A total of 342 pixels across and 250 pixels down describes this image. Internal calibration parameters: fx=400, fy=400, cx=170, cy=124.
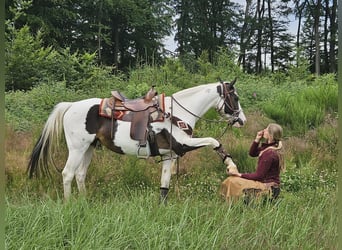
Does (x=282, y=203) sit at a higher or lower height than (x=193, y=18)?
lower

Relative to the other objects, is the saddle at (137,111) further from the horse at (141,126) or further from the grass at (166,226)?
the grass at (166,226)

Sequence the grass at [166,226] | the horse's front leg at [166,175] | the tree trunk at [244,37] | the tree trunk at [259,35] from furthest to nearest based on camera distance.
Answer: the tree trunk at [244,37], the tree trunk at [259,35], the horse's front leg at [166,175], the grass at [166,226]

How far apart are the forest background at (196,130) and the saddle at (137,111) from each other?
0.70 m

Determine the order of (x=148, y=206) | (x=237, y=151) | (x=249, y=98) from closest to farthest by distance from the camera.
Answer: (x=148, y=206) → (x=237, y=151) → (x=249, y=98)

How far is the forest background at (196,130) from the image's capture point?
3074mm

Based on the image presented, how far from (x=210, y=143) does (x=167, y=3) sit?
47.0 ft

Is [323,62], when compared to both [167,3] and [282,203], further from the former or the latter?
[282,203]

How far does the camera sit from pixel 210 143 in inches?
171

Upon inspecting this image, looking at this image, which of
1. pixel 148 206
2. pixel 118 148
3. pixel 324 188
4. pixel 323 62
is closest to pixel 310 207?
pixel 324 188

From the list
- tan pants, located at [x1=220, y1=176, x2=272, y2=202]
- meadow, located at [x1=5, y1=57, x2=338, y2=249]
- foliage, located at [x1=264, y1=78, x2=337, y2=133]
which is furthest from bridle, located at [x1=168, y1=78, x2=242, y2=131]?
foliage, located at [x1=264, y1=78, x2=337, y2=133]

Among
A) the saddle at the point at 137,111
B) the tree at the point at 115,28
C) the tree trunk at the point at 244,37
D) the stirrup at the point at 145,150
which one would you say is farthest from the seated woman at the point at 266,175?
the tree trunk at the point at 244,37

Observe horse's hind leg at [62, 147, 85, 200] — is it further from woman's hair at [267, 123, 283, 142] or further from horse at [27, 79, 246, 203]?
woman's hair at [267, 123, 283, 142]

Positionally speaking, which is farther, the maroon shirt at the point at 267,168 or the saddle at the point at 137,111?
the saddle at the point at 137,111

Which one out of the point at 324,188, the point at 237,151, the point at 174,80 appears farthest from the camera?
the point at 174,80
